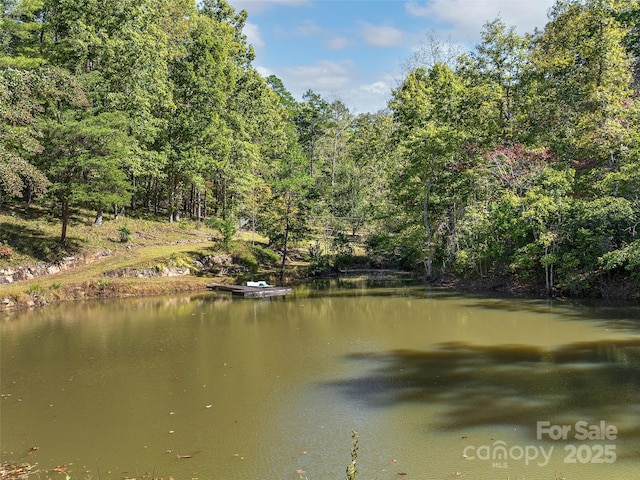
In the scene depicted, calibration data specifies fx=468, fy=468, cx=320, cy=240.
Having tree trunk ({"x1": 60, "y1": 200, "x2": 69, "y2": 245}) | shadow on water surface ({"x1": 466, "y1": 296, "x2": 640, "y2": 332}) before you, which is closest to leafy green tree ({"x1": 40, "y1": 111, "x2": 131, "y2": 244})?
tree trunk ({"x1": 60, "y1": 200, "x2": 69, "y2": 245})

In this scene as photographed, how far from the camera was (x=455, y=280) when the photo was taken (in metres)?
23.5

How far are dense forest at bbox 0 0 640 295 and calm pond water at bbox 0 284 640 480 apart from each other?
572 cm

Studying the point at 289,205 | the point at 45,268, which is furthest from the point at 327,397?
the point at 289,205

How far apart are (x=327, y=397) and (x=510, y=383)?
10.3 ft

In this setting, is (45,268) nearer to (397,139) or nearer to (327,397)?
(327,397)

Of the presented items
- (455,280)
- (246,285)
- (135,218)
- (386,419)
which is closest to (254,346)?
(386,419)

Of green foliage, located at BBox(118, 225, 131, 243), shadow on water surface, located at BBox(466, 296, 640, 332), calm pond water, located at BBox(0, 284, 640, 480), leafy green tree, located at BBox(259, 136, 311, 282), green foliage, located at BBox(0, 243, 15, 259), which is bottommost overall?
calm pond water, located at BBox(0, 284, 640, 480)

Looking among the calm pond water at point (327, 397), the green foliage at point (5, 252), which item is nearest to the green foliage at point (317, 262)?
the calm pond water at point (327, 397)

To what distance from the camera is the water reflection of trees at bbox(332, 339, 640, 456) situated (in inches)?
258

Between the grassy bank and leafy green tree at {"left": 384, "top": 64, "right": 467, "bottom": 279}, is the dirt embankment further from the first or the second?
leafy green tree at {"left": 384, "top": 64, "right": 467, "bottom": 279}

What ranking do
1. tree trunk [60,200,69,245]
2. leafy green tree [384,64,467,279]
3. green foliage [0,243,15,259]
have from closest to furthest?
1. green foliage [0,243,15,259]
2. tree trunk [60,200,69,245]
3. leafy green tree [384,64,467,279]

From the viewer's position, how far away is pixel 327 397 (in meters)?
7.58

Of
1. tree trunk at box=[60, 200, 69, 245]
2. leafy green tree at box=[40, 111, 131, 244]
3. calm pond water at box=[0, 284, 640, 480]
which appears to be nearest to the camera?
calm pond water at box=[0, 284, 640, 480]

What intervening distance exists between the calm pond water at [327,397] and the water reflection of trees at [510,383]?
1.4 inches
